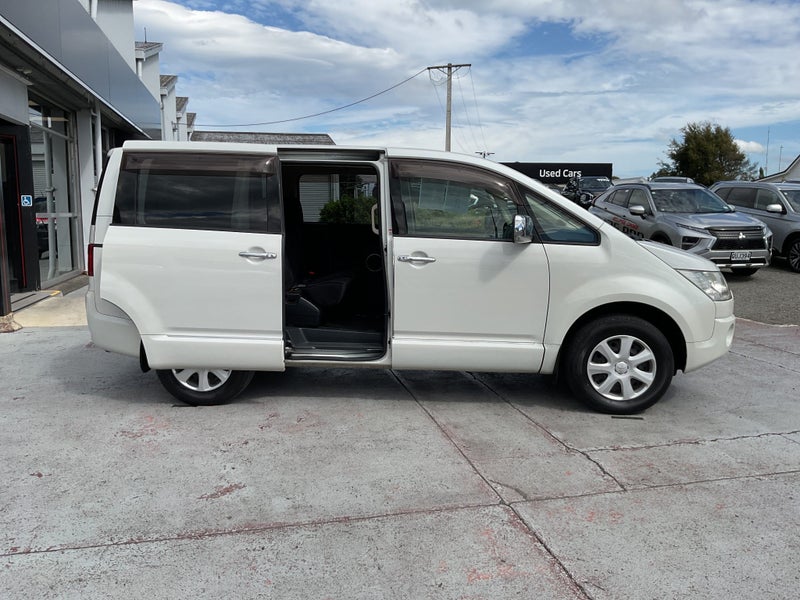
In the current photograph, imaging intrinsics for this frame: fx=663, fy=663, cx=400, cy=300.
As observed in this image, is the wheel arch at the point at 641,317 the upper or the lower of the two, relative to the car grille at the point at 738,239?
lower

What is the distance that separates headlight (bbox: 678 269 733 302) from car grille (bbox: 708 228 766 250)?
7338mm

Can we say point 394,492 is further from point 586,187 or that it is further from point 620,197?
point 586,187

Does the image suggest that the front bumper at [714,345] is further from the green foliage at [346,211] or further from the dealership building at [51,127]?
the dealership building at [51,127]

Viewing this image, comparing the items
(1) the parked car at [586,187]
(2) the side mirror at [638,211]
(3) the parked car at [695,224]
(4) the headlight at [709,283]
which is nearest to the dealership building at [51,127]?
(4) the headlight at [709,283]

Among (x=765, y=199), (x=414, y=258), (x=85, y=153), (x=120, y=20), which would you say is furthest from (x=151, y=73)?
(x=414, y=258)

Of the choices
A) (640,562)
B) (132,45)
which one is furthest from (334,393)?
(132,45)

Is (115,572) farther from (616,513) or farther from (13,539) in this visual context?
(616,513)

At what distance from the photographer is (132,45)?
63.7ft

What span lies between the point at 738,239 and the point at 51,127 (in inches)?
489

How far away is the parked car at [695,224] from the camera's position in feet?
38.5

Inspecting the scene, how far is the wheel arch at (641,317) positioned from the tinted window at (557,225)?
1.74ft

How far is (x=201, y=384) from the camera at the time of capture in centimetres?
516

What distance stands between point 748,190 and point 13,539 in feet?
52.3

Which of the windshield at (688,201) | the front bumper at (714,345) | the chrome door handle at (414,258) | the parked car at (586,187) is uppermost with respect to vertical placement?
the parked car at (586,187)
